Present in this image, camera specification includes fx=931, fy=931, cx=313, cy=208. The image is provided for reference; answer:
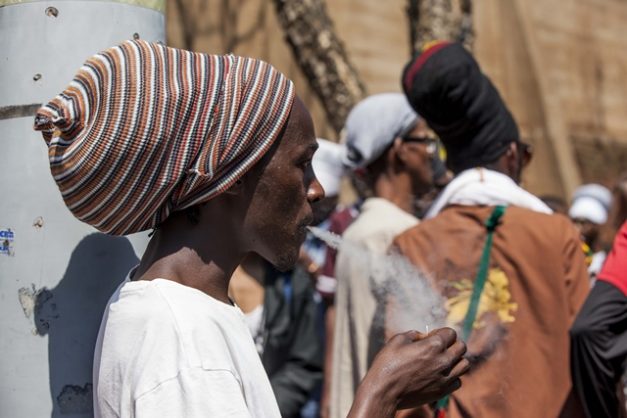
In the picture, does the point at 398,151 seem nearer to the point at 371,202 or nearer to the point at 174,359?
the point at 371,202

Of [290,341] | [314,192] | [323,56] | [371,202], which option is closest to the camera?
[314,192]

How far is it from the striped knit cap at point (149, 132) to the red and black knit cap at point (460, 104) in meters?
1.46

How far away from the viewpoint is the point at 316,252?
5371mm

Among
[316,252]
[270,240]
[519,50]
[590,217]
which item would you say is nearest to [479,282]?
[270,240]

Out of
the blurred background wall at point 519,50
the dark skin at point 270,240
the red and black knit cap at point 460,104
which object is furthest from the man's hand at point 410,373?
the blurred background wall at point 519,50

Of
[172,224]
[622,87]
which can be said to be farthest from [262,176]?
[622,87]

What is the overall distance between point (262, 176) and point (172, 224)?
7.5 inches

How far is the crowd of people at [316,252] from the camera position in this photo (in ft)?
5.28

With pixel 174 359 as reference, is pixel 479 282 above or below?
below

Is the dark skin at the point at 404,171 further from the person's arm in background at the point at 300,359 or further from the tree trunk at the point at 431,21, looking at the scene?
the tree trunk at the point at 431,21

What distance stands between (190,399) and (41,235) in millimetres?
665

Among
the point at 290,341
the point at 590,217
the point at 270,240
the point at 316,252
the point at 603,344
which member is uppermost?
the point at 270,240

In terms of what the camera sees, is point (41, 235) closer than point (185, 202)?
No

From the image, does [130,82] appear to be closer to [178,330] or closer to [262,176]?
[262,176]
